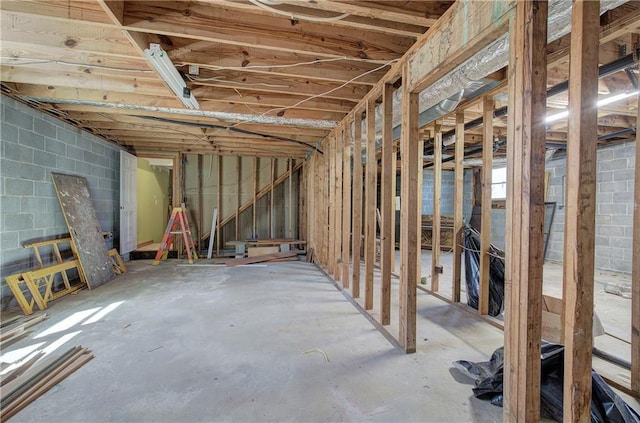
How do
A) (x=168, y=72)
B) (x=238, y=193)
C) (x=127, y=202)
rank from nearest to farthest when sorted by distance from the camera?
(x=168, y=72), (x=127, y=202), (x=238, y=193)

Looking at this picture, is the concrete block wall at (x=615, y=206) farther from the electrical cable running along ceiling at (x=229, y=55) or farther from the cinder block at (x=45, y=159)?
the cinder block at (x=45, y=159)

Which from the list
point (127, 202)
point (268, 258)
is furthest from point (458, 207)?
point (127, 202)

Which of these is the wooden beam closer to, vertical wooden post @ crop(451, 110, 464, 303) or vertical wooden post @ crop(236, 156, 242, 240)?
vertical wooden post @ crop(451, 110, 464, 303)

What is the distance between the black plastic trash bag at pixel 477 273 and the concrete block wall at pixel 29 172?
4916mm

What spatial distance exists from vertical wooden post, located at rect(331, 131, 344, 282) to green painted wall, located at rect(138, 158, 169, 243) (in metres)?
5.19

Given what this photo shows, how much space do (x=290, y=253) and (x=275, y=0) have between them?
460cm

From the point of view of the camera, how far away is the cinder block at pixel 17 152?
9.18 ft

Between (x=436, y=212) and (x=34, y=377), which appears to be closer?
(x=34, y=377)

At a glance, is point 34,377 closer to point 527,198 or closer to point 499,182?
point 527,198

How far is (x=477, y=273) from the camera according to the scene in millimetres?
2900

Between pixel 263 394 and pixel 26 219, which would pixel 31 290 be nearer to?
pixel 26 219

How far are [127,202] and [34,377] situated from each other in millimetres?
4253

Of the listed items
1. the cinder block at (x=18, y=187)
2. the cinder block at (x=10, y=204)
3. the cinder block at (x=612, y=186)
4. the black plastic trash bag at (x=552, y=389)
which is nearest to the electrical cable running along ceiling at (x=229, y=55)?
the cinder block at (x=18, y=187)

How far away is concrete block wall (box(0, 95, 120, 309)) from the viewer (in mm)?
2805
